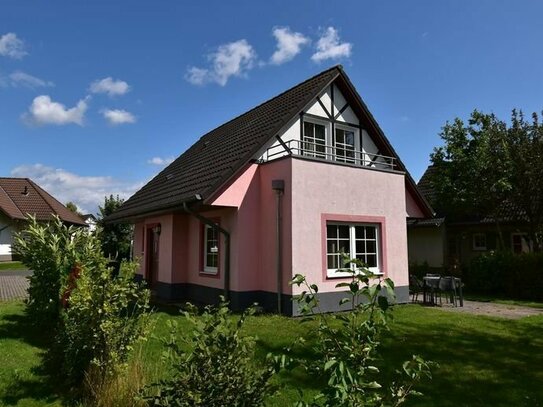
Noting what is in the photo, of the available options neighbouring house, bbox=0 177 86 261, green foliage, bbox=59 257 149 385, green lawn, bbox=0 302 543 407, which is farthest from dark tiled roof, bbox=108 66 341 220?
neighbouring house, bbox=0 177 86 261

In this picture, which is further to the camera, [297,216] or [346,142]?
[346,142]

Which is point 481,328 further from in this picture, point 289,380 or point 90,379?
point 90,379

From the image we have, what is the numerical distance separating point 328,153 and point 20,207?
36042 millimetres

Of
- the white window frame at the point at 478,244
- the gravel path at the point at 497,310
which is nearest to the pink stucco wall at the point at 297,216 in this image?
the gravel path at the point at 497,310

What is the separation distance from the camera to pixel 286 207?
446 inches

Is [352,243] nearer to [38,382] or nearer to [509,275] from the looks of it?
[509,275]

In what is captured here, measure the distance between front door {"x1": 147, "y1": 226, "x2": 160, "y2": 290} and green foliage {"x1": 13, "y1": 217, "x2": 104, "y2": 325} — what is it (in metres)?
6.64

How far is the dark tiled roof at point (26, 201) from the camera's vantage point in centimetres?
3825

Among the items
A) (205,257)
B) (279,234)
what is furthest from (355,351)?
(205,257)

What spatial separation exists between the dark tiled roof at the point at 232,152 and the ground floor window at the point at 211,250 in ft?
4.81

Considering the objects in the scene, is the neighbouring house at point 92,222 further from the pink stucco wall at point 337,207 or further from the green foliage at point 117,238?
the pink stucco wall at point 337,207

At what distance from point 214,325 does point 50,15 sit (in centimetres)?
886

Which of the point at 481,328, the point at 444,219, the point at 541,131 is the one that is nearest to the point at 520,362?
the point at 481,328

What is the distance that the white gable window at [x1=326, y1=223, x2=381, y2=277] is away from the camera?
12.1 meters
